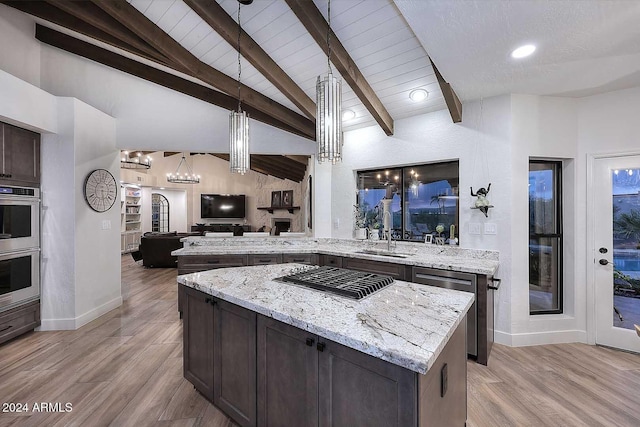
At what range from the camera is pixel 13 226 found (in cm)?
306

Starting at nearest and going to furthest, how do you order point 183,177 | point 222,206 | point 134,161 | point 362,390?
point 362,390 → point 134,161 → point 183,177 → point 222,206

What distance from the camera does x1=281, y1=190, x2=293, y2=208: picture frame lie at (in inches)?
422

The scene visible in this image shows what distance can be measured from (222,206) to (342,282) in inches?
407

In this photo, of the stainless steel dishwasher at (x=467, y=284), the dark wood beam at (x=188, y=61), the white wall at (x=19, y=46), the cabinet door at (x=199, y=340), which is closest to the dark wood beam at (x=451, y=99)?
the stainless steel dishwasher at (x=467, y=284)

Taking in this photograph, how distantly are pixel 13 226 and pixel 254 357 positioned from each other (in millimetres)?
3230

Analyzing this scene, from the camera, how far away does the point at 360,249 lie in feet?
12.9

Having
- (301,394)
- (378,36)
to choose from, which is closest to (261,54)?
(378,36)

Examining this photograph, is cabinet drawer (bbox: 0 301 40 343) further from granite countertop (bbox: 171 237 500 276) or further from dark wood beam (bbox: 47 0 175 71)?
dark wood beam (bbox: 47 0 175 71)

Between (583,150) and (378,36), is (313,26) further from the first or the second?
(583,150)

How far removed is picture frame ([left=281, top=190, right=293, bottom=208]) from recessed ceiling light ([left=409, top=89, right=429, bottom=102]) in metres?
7.63

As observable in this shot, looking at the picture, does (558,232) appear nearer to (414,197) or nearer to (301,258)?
(414,197)

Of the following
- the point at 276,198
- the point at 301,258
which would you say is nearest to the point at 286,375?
the point at 301,258

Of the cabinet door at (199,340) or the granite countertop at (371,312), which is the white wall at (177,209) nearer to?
the cabinet door at (199,340)

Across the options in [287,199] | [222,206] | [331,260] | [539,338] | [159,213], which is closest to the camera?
[539,338]
